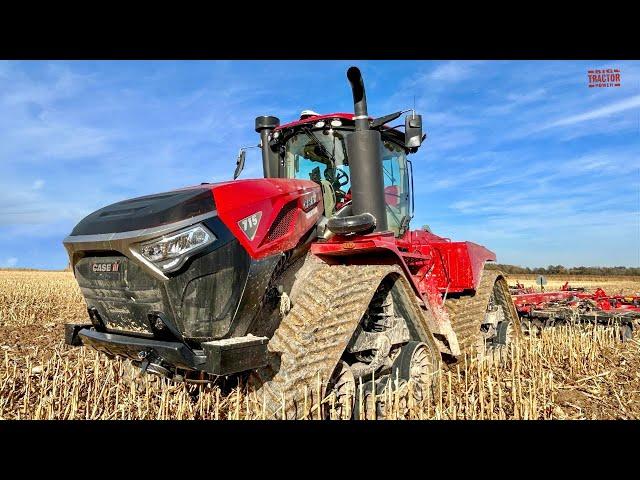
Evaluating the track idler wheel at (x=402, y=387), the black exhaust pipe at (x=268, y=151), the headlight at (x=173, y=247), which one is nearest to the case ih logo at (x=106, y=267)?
the headlight at (x=173, y=247)

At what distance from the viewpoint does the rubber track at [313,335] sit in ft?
11.5

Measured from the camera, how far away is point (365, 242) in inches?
172

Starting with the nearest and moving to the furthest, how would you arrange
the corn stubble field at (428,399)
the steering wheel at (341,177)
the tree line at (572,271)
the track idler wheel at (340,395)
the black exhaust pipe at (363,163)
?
the track idler wheel at (340,395)
the corn stubble field at (428,399)
the black exhaust pipe at (363,163)
the steering wheel at (341,177)
the tree line at (572,271)

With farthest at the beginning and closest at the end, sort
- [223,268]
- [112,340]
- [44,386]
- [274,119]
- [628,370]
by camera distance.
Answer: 1. [628,370]
2. [274,119]
3. [44,386]
4. [112,340]
5. [223,268]

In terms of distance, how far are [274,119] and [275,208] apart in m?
2.21

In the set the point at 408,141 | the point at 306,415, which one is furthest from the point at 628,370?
the point at 306,415

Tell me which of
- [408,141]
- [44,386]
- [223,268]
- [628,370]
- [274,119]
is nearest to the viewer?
[223,268]

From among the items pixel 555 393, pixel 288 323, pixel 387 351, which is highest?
pixel 288 323

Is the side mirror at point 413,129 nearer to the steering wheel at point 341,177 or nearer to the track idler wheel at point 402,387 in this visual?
the steering wheel at point 341,177

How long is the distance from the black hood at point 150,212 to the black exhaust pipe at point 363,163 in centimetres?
155

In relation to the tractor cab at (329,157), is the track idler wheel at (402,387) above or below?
below

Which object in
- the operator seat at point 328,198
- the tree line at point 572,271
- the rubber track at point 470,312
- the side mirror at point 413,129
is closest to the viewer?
the side mirror at point 413,129

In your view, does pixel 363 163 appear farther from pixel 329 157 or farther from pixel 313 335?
pixel 313 335

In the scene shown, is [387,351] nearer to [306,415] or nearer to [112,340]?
[306,415]
